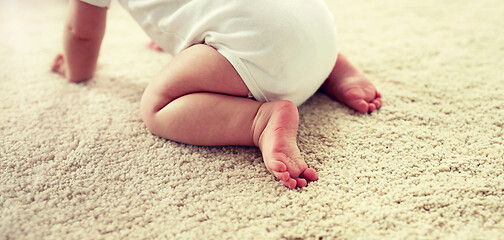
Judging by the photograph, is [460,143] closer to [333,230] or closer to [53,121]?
[333,230]

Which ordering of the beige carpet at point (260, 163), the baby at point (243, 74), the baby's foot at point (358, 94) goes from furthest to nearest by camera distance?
the baby's foot at point (358, 94) → the baby at point (243, 74) → the beige carpet at point (260, 163)

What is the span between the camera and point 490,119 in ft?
2.64

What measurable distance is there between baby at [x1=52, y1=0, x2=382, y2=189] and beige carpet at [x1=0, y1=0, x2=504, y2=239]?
0.14ft

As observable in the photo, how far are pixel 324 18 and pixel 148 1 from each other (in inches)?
13.8

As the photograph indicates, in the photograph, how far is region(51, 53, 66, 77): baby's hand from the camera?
3.32ft

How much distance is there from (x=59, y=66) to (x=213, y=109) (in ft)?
1.78

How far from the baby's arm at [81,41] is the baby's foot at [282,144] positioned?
446mm

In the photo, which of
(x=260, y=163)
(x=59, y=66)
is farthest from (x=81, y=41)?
(x=260, y=163)

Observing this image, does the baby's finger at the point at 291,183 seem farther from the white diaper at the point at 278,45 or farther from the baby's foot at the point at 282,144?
the white diaper at the point at 278,45

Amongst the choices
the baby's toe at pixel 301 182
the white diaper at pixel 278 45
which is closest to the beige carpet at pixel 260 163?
the baby's toe at pixel 301 182

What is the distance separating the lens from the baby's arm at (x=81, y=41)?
2.83 feet

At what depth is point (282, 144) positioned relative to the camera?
665 mm

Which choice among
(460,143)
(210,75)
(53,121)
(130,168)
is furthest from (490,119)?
(53,121)

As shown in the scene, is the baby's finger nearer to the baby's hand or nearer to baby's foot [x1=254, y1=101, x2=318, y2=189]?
baby's foot [x1=254, y1=101, x2=318, y2=189]
